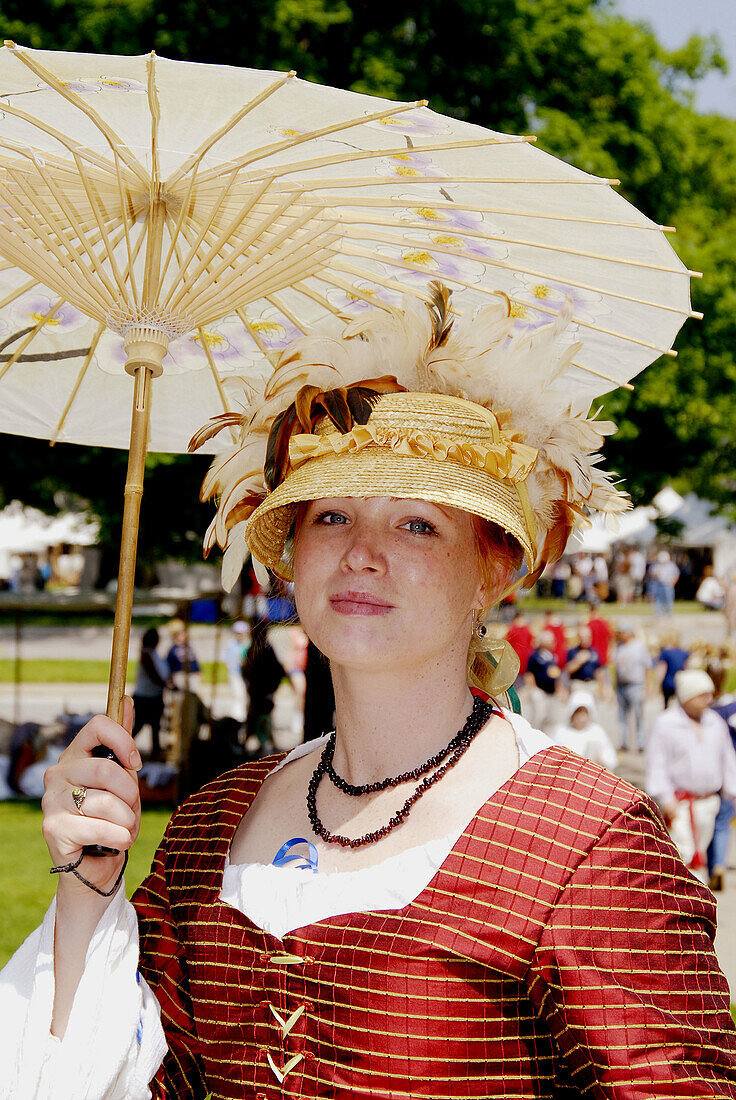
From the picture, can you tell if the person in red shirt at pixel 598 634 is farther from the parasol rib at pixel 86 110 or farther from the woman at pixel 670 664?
the parasol rib at pixel 86 110

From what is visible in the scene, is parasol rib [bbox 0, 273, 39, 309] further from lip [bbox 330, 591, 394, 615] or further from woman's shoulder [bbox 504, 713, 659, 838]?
woman's shoulder [bbox 504, 713, 659, 838]

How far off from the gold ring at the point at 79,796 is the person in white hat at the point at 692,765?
6439 mm

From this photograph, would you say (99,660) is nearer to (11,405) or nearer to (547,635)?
(547,635)

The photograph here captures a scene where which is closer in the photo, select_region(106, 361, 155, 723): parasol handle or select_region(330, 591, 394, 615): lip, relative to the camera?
select_region(330, 591, 394, 615): lip

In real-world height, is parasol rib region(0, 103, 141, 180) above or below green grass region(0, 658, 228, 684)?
below

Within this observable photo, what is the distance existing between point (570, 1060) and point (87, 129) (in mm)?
1687

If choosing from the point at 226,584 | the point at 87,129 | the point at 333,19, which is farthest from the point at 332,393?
the point at 333,19

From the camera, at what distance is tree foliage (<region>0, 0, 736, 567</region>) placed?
31.6ft

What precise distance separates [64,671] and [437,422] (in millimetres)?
17724

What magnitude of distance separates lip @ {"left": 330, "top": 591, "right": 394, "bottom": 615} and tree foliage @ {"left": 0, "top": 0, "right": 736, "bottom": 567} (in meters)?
7.78

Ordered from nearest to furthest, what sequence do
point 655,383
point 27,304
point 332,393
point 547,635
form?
point 332,393 < point 27,304 < point 655,383 < point 547,635

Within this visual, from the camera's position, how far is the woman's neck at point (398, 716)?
1.87 metres

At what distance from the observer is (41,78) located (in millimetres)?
1708

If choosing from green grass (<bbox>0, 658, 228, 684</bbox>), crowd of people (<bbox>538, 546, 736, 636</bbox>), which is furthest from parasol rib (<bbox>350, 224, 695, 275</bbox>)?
crowd of people (<bbox>538, 546, 736, 636</bbox>)
